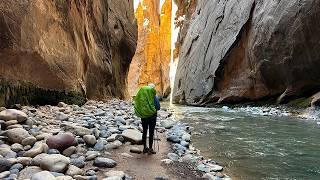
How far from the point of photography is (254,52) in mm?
20094

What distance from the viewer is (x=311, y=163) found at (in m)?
6.07

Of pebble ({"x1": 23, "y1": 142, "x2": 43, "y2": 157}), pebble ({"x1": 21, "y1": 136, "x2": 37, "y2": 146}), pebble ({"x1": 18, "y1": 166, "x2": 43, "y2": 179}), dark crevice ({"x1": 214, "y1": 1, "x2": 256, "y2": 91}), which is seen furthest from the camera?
dark crevice ({"x1": 214, "y1": 1, "x2": 256, "y2": 91})

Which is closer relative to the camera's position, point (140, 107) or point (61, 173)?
point (61, 173)

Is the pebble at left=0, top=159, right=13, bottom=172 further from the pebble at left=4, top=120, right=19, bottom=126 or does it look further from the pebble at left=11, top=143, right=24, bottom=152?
the pebble at left=4, top=120, right=19, bottom=126

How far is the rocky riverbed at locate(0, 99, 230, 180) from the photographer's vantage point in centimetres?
437

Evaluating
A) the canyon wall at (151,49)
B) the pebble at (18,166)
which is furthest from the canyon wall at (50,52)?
the canyon wall at (151,49)

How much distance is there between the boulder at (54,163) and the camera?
4359mm

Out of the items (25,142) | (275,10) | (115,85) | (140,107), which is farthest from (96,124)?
(115,85)

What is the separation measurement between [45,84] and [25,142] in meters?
4.80

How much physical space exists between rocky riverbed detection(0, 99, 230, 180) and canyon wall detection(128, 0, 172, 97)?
51.9 meters

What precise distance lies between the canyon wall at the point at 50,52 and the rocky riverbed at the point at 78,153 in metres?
1.30

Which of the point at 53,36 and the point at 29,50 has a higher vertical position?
the point at 53,36

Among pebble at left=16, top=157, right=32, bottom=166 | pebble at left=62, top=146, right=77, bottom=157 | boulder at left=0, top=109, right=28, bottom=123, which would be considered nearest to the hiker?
pebble at left=62, top=146, right=77, bottom=157

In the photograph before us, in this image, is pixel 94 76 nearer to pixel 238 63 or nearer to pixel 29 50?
pixel 29 50
